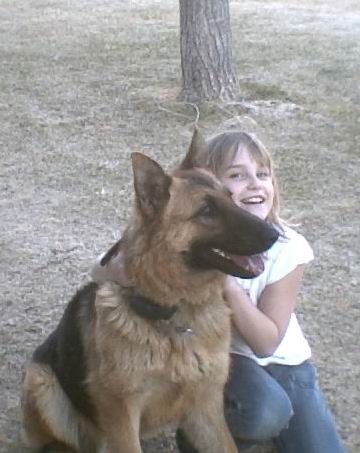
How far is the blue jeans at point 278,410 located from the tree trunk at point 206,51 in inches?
204

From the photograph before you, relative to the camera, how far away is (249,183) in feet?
11.7

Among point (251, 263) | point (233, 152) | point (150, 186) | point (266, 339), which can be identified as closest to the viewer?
point (150, 186)

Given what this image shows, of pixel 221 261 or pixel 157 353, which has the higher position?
pixel 221 261

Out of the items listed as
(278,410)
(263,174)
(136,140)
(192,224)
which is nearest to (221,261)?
(192,224)

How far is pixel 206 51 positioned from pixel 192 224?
222 inches

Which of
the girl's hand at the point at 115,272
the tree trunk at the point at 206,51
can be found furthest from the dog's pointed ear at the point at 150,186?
the tree trunk at the point at 206,51

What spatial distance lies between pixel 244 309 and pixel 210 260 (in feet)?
1.47

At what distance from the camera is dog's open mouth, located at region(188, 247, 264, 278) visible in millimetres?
3107

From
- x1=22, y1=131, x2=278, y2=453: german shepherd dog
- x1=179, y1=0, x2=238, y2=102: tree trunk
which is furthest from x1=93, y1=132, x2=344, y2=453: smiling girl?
x1=179, y1=0, x2=238, y2=102: tree trunk

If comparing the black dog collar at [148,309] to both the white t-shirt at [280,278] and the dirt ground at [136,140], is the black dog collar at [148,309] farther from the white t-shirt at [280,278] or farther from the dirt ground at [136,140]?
the dirt ground at [136,140]

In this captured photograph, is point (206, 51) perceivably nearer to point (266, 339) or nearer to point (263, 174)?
point (263, 174)

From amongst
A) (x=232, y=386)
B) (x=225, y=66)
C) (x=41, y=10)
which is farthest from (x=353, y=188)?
(x=41, y=10)

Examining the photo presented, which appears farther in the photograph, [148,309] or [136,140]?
[136,140]

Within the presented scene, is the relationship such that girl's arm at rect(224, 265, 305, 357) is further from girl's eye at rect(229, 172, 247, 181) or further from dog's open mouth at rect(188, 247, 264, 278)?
girl's eye at rect(229, 172, 247, 181)
